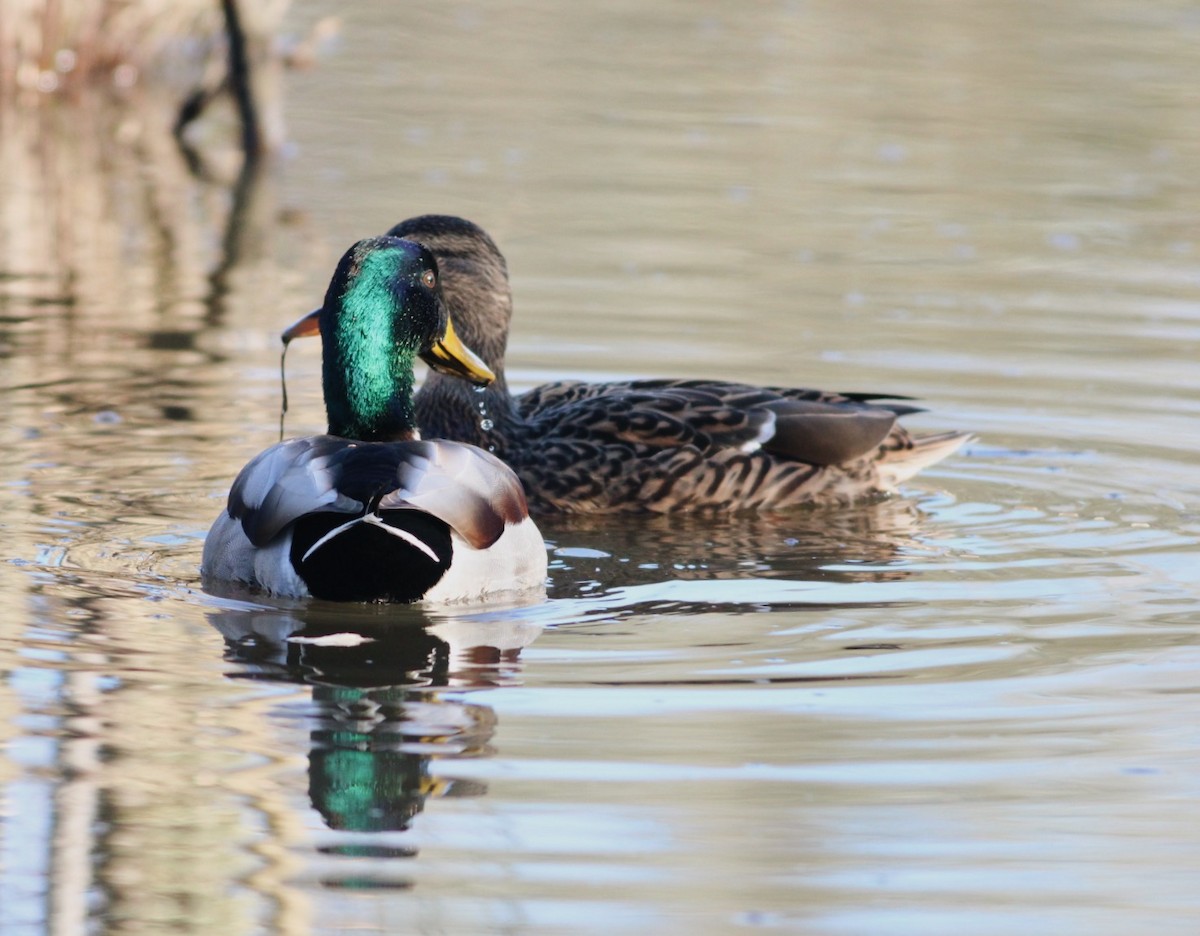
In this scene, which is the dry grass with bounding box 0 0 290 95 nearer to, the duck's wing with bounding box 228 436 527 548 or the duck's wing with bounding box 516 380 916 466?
the duck's wing with bounding box 516 380 916 466

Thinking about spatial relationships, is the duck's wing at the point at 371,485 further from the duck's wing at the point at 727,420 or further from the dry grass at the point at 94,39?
the dry grass at the point at 94,39

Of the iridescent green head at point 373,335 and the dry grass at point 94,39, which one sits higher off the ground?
the dry grass at point 94,39

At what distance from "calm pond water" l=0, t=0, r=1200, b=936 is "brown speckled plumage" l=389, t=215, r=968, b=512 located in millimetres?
155

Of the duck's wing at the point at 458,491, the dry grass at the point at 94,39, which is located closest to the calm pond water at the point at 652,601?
the duck's wing at the point at 458,491

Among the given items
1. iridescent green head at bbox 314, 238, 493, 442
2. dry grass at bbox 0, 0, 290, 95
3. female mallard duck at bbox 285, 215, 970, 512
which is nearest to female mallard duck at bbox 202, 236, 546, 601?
iridescent green head at bbox 314, 238, 493, 442

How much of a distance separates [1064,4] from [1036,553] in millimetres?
18619

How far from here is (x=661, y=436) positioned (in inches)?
323

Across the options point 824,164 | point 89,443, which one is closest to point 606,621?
point 89,443

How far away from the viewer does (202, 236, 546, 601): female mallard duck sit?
592 centimetres

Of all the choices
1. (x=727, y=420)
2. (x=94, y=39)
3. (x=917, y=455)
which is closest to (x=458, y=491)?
(x=727, y=420)

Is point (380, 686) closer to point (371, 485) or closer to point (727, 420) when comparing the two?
point (371, 485)

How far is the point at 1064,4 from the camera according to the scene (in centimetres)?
2470

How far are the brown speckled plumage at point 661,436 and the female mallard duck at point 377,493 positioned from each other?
3.98 feet

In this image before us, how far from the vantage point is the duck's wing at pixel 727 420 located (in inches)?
322
